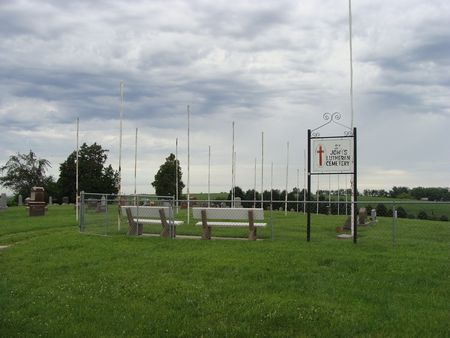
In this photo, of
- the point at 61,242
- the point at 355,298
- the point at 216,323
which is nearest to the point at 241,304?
the point at 216,323

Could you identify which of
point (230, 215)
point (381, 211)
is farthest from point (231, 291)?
point (381, 211)

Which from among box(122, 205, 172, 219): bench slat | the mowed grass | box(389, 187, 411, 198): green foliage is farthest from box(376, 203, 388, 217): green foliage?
the mowed grass

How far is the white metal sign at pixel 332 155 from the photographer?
13.8 meters

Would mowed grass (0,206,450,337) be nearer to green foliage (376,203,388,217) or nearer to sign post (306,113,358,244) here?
sign post (306,113,358,244)

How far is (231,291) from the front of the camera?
27.0ft

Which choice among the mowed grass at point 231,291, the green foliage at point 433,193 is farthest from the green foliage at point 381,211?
the mowed grass at point 231,291

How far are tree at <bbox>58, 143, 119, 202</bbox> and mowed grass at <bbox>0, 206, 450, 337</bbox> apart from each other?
223 ft

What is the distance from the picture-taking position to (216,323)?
680cm

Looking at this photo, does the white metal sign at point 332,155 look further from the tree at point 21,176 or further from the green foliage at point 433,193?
the tree at point 21,176

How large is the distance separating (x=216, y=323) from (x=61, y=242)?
9081 mm

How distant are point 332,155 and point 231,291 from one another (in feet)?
22.0

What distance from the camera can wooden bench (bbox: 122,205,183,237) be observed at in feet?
51.2

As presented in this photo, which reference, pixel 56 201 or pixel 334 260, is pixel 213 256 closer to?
pixel 334 260

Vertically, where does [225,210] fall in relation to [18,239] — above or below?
above
